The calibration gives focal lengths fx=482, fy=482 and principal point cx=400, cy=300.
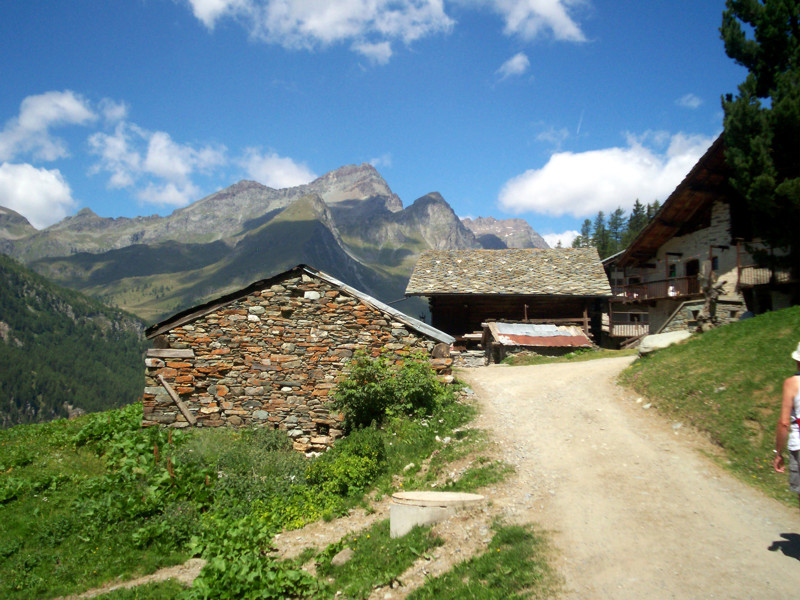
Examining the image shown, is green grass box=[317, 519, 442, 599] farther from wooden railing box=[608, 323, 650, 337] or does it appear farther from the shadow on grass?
wooden railing box=[608, 323, 650, 337]

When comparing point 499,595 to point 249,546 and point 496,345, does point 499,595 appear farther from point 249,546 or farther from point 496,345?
point 496,345

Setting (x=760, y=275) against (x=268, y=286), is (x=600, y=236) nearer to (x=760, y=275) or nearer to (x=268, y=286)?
(x=760, y=275)

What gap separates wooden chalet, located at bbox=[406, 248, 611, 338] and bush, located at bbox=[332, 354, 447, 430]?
13764 millimetres

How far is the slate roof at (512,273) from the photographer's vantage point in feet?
85.7

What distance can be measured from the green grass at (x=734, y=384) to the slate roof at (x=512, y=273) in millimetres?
11696

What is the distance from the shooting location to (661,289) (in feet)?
104

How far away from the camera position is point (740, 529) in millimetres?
6270

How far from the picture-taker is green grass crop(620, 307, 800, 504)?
27.4 feet

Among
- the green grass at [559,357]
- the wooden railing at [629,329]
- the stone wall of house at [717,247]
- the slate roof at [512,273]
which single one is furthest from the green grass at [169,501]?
the wooden railing at [629,329]

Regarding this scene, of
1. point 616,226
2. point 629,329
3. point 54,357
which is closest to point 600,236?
point 616,226

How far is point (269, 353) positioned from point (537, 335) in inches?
617

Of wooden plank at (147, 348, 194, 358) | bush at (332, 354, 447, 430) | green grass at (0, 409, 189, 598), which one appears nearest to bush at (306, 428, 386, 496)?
bush at (332, 354, 447, 430)

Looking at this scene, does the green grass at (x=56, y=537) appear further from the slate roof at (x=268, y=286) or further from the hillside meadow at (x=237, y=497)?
the slate roof at (x=268, y=286)

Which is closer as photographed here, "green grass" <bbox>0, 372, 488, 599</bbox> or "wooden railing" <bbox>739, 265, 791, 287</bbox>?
"green grass" <bbox>0, 372, 488, 599</bbox>
